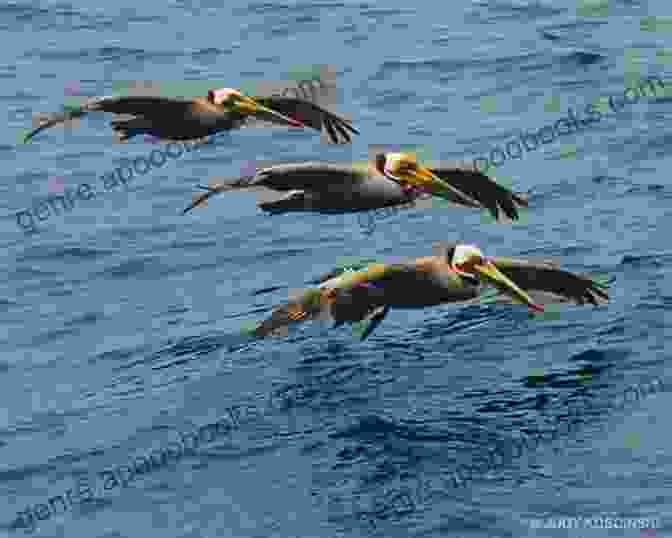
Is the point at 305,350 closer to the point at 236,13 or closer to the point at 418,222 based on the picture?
the point at 418,222

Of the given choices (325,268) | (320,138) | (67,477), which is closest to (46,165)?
(320,138)

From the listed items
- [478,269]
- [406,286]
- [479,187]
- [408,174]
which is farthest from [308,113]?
[478,269]

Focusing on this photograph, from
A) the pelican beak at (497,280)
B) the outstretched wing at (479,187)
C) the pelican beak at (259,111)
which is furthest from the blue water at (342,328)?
the pelican beak at (259,111)

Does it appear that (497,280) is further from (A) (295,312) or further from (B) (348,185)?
(A) (295,312)

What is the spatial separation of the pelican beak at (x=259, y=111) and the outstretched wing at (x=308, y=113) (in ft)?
2.97

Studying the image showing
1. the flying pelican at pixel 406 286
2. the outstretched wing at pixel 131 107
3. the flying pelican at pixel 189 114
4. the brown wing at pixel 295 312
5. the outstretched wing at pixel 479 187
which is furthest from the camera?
the outstretched wing at pixel 479 187

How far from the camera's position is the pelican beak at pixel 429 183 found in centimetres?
3109

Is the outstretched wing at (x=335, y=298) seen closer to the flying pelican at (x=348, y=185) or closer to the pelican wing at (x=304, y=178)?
the flying pelican at (x=348, y=185)

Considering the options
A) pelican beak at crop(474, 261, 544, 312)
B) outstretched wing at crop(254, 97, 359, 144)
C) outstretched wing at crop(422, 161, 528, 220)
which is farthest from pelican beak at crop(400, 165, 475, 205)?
outstretched wing at crop(254, 97, 359, 144)

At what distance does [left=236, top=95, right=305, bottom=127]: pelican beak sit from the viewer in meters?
31.7

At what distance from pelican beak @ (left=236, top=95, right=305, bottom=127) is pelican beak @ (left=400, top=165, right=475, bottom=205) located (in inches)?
86.7

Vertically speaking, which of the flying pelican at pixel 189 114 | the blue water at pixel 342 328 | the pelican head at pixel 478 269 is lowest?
the blue water at pixel 342 328

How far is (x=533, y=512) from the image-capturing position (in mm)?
27969

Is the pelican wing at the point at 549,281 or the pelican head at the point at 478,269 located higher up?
the pelican head at the point at 478,269
